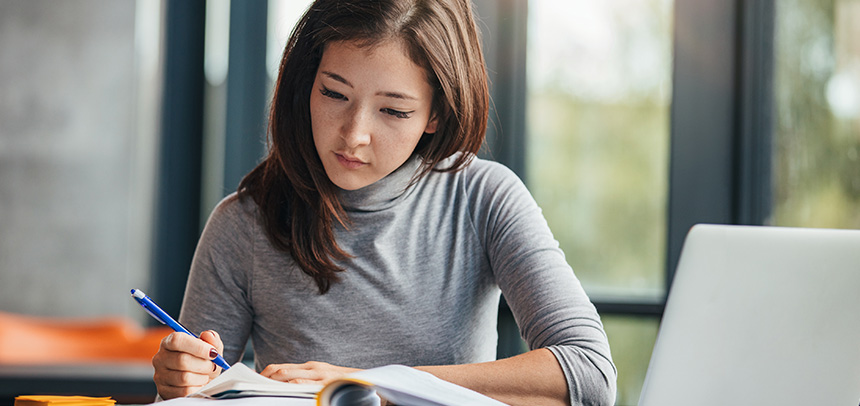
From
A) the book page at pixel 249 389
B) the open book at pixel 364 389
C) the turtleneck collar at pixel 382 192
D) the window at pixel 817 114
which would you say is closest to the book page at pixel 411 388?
the open book at pixel 364 389

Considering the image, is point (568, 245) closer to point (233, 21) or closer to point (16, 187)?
point (233, 21)

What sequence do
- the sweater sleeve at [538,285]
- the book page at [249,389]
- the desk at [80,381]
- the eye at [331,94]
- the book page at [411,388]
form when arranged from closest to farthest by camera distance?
1. the book page at [411,388]
2. the book page at [249,389]
3. the sweater sleeve at [538,285]
4. the eye at [331,94]
5. the desk at [80,381]

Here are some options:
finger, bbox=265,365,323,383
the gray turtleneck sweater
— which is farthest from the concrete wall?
finger, bbox=265,365,323,383

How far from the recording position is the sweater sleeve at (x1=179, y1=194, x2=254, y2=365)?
1.07 meters

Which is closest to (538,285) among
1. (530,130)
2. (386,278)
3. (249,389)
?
(386,278)

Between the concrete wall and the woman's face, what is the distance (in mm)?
1653

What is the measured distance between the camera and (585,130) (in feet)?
8.11

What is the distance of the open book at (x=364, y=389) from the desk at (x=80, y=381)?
5.27 ft

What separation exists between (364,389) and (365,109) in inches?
18.9

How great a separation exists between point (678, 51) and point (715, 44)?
117 mm

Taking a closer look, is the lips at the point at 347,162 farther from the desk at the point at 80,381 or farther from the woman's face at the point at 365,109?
the desk at the point at 80,381

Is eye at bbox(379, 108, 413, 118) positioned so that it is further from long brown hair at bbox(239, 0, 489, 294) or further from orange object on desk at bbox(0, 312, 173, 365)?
orange object on desk at bbox(0, 312, 173, 365)

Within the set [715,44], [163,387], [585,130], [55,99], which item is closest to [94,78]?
[55,99]

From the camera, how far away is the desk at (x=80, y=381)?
2127 millimetres
